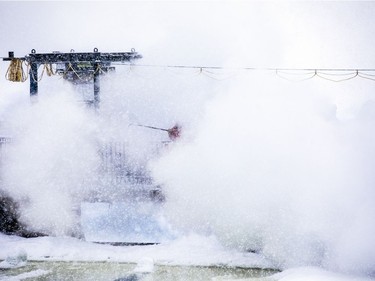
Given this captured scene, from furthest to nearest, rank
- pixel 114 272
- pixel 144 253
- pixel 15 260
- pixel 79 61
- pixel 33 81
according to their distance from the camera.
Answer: pixel 33 81 → pixel 79 61 → pixel 144 253 → pixel 15 260 → pixel 114 272

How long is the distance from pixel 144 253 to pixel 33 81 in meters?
10.3

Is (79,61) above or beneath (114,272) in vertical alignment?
above

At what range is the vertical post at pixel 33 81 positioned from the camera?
46.4 ft

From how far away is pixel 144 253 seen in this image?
26.6 feet

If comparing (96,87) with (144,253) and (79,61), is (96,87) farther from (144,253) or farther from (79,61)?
(144,253)

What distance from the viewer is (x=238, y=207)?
8555 millimetres

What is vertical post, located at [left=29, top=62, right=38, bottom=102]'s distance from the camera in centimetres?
1415

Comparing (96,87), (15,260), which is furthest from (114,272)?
(96,87)

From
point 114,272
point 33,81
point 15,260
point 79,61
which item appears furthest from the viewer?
point 33,81

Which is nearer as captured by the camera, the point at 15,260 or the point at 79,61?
the point at 15,260

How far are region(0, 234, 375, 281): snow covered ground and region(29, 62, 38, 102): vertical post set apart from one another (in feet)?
23.8

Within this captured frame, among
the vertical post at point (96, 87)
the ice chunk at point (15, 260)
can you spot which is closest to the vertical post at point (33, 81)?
the vertical post at point (96, 87)

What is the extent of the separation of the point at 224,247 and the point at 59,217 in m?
5.38

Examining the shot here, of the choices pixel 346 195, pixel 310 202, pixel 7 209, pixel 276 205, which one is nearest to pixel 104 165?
pixel 7 209
